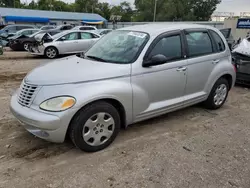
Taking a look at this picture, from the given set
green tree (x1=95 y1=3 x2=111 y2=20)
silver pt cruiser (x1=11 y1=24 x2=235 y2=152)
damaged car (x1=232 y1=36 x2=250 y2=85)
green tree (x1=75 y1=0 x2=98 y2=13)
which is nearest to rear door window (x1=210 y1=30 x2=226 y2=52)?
silver pt cruiser (x1=11 y1=24 x2=235 y2=152)

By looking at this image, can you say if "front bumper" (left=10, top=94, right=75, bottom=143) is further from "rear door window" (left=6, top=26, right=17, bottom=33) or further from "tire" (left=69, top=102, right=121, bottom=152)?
"rear door window" (left=6, top=26, right=17, bottom=33)

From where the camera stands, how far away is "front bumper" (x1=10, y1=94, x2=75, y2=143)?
279 cm

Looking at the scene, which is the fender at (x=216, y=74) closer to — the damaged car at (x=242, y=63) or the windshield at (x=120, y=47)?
the windshield at (x=120, y=47)

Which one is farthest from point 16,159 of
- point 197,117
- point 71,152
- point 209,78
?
point 209,78

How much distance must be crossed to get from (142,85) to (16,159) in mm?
1982

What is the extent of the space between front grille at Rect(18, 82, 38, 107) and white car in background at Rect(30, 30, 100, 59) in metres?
9.44

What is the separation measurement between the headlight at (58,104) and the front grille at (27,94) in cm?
23

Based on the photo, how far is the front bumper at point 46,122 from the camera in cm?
279

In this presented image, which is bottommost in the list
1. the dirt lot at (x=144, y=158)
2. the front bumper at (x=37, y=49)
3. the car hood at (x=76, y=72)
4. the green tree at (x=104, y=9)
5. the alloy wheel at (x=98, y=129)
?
the dirt lot at (x=144, y=158)

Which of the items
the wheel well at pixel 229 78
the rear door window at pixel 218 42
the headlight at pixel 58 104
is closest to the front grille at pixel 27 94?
the headlight at pixel 58 104

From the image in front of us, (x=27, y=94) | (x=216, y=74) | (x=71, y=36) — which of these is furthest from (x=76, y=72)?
(x=71, y=36)

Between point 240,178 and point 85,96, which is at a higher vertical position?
point 85,96

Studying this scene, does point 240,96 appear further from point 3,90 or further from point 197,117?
point 3,90

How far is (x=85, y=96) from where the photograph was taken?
2.91 metres
